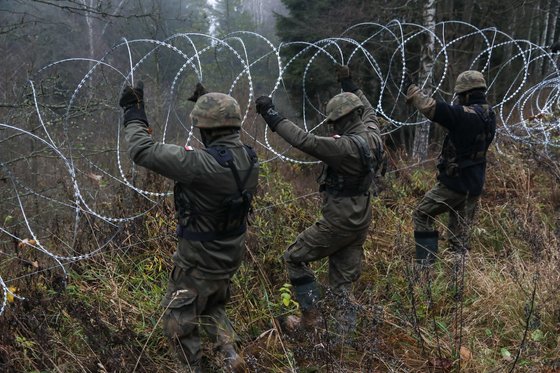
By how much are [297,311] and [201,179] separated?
1.75m

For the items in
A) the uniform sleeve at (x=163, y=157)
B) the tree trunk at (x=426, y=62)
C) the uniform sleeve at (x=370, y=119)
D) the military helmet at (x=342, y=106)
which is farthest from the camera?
the tree trunk at (x=426, y=62)

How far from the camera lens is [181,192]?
3443 millimetres

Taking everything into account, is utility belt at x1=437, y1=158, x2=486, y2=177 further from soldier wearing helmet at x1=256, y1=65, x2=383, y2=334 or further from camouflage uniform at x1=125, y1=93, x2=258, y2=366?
camouflage uniform at x1=125, y1=93, x2=258, y2=366

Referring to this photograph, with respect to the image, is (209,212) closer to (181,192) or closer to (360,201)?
(181,192)

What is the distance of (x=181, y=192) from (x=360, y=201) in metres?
1.54

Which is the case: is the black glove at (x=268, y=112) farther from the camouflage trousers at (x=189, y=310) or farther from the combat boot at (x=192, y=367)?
the combat boot at (x=192, y=367)

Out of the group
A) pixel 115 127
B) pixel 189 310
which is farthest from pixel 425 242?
pixel 115 127

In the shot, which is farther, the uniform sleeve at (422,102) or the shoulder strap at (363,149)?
the uniform sleeve at (422,102)

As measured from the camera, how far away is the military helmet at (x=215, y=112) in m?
3.39

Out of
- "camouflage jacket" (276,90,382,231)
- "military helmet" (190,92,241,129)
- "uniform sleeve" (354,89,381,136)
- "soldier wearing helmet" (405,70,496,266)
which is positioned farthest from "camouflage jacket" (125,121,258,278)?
"soldier wearing helmet" (405,70,496,266)

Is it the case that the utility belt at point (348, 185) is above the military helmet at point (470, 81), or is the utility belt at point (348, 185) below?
below

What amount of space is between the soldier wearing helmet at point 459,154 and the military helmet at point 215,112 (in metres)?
2.14

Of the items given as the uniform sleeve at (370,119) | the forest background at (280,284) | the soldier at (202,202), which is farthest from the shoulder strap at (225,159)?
the uniform sleeve at (370,119)

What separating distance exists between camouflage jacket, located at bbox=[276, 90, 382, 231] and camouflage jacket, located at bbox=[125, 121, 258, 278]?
1.89 ft
